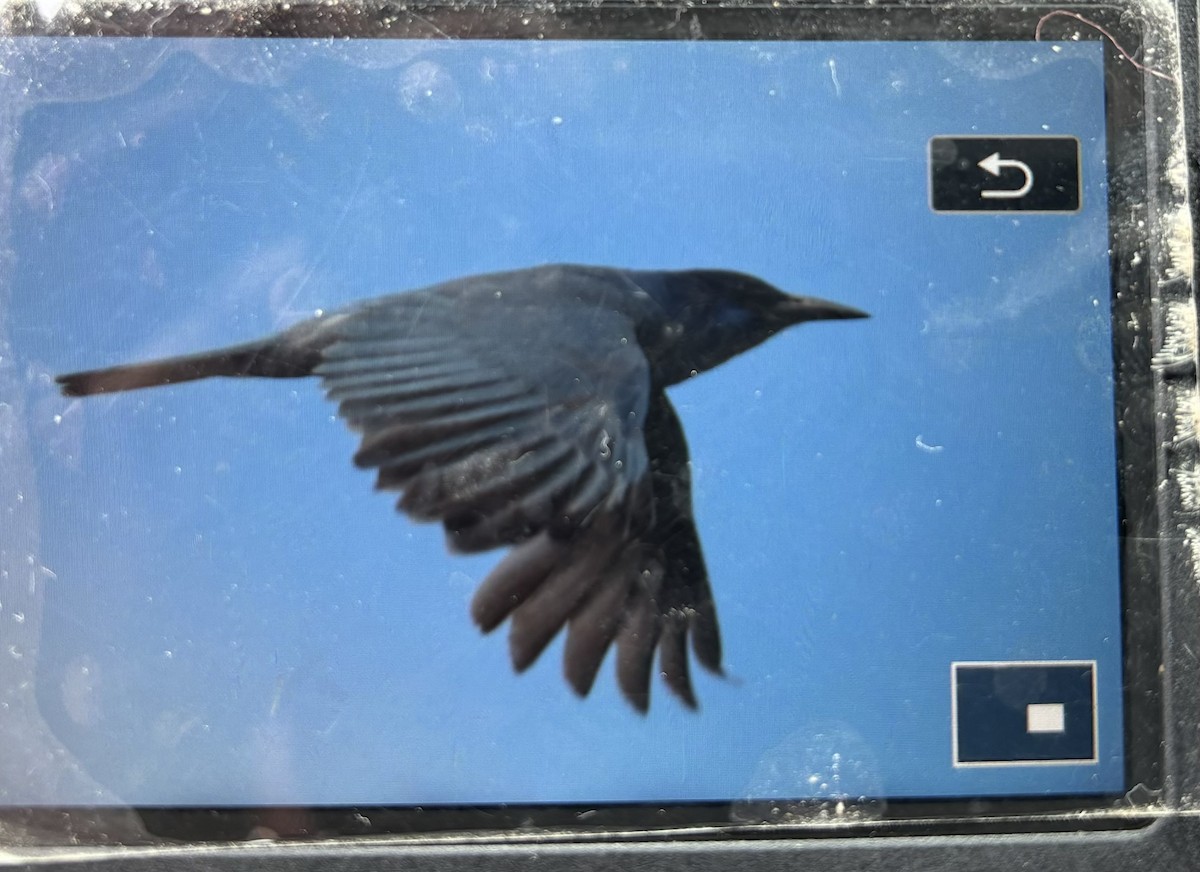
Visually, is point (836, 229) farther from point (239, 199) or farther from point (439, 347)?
point (239, 199)

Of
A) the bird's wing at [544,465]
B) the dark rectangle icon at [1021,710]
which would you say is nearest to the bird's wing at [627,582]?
the bird's wing at [544,465]

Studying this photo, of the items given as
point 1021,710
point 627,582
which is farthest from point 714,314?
point 1021,710

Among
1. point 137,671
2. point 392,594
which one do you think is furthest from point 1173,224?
point 137,671

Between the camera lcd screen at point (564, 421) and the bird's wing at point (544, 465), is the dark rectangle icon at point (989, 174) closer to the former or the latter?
the camera lcd screen at point (564, 421)

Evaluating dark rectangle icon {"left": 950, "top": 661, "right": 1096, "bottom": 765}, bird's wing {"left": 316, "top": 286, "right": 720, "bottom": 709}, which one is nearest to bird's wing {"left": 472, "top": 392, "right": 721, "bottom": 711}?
bird's wing {"left": 316, "top": 286, "right": 720, "bottom": 709}

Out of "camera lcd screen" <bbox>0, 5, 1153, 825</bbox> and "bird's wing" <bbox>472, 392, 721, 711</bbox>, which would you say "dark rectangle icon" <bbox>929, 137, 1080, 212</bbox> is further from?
"bird's wing" <bbox>472, 392, 721, 711</bbox>
